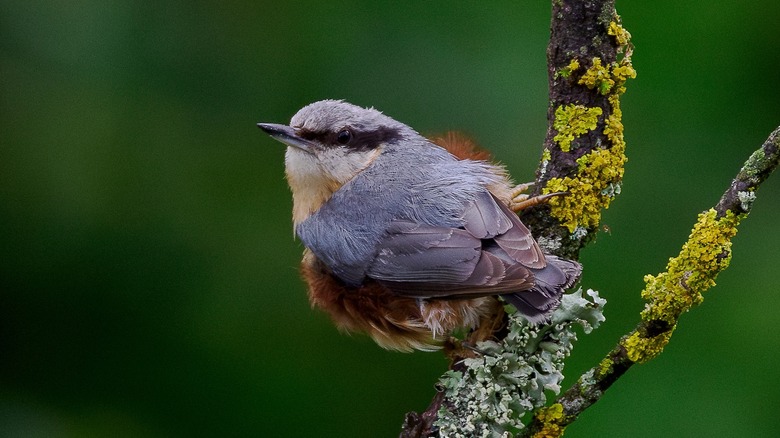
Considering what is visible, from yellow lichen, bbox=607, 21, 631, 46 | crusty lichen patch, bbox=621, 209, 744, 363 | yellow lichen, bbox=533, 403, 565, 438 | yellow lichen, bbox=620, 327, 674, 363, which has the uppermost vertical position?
yellow lichen, bbox=607, 21, 631, 46

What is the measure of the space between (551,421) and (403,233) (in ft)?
2.22

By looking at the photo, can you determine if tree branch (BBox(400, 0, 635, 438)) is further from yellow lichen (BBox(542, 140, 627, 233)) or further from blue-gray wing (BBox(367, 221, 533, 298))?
blue-gray wing (BBox(367, 221, 533, 298))

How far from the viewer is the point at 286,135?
3252 millimetres

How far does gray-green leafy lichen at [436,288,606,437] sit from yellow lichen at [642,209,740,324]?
19cm

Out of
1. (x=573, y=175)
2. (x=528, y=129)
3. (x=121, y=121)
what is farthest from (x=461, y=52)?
(x=121, y=121)

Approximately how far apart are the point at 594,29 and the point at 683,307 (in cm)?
80

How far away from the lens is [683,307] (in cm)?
258

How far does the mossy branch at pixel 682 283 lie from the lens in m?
2.50

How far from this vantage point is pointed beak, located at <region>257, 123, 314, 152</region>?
3.20m

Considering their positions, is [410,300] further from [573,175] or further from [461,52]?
[461,52]

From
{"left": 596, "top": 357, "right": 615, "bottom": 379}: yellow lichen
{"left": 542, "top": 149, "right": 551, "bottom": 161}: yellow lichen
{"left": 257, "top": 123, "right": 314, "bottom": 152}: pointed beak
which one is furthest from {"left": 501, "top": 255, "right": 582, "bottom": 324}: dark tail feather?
{"left": 257, "top": 123, "right": 314, "bottom": 152}: pointed beak

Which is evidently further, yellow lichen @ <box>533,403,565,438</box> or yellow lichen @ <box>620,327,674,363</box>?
yellow lichen @ <box>533,403,565,438</box>

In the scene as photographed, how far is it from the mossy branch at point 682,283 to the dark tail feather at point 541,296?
0.20 m

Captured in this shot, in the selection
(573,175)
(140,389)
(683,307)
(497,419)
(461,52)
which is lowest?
(140,389)
